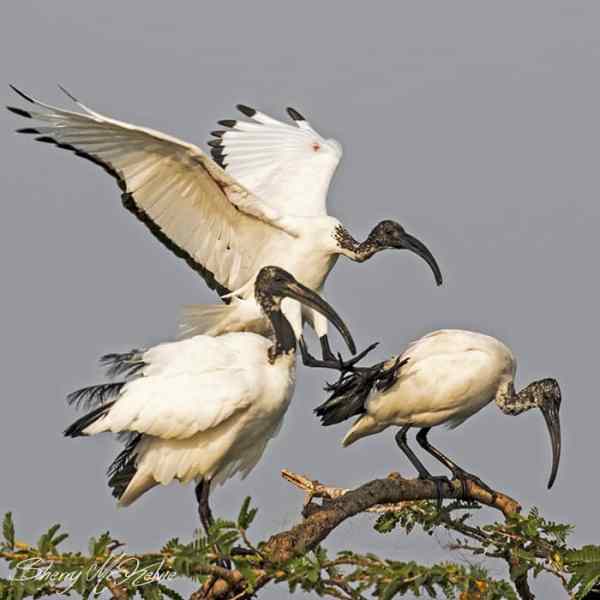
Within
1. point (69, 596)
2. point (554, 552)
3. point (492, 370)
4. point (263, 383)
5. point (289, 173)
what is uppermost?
point (289, 173)

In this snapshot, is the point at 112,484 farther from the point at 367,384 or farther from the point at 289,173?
the point at 289,173

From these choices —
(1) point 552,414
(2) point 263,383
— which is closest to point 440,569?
(2) point 263,383

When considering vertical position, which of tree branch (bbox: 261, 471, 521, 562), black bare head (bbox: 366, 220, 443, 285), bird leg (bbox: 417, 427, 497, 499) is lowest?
tree branch (bbox: 261, 471, 521, 562)

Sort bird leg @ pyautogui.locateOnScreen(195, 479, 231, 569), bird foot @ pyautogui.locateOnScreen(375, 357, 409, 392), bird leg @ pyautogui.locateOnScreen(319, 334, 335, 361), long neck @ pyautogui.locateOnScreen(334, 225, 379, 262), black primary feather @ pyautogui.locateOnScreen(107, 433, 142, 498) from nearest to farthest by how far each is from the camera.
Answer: black primary feather @ pyautogui.locateOnScreen(107, 433, 142, 498), bird leg @ pyautogui.locateOnScreen(195, 479, 231, 569), bird foot @ pyautogui.locateOnScreen(375, 357, 409, 392), bird leg @ pyautogui.locateOnScreen(319, 334, 335, 361), long neck @ pyautogui.locateOnScreen(334, 225, 379, 262)

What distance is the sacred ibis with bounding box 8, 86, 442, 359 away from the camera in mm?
10383

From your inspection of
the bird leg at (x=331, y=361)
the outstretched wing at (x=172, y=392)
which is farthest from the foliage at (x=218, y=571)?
the bird leg at (x=331, y=361)

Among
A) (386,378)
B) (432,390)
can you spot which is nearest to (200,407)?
(386,378)

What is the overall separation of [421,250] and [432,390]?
1752 millimetres

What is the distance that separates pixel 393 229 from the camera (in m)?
11.5

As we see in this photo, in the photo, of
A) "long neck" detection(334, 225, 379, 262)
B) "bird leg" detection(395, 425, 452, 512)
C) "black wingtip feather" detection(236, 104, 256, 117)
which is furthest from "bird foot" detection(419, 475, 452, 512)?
"black wingtip feather" detection(236, 104, 256, 117)

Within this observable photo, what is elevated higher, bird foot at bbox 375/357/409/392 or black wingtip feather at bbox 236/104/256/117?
black wingtip feather at bbox 236/104/256/117

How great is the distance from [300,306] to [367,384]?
4.33 feet

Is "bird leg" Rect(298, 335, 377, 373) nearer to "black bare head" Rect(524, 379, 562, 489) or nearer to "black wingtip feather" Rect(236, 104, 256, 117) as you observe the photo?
"black bare head" Rect(524, 379, 562, 489)

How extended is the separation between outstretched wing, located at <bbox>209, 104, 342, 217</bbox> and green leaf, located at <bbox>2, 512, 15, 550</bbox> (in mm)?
5586
